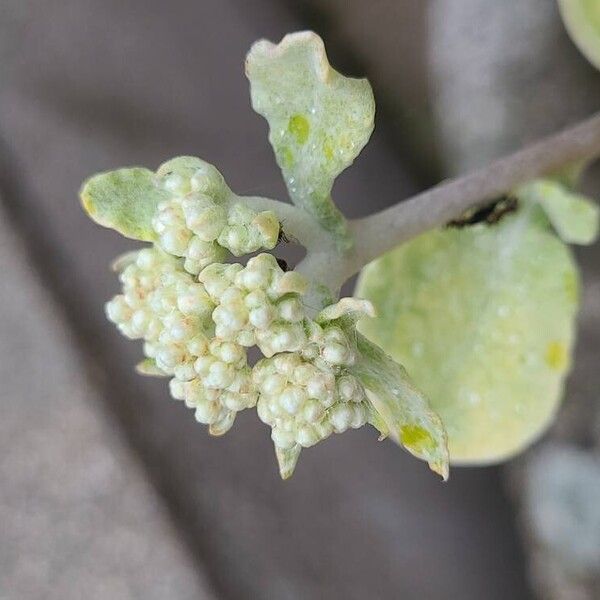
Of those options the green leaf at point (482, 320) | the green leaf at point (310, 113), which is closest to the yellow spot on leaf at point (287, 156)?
the green leaf at point (310, 113)

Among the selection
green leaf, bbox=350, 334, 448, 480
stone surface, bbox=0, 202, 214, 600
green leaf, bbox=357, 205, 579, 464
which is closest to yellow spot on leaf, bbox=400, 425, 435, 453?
green leaf, bbox=350, 334, 448, 480

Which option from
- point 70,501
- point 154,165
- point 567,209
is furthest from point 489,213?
point 70,501

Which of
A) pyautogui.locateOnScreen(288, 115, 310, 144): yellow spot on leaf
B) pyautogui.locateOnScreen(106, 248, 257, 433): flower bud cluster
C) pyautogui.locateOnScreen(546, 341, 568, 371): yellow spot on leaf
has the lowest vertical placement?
pyautogui.locateOnScreen(546, 341, 568, 371): yellow spot on leaf

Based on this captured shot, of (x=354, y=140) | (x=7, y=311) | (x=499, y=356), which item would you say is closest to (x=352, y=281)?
(x=499, y=356)

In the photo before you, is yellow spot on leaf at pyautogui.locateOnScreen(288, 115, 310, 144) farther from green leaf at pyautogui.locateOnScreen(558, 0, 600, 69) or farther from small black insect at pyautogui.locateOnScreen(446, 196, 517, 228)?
green leaf at pyautogui.locateOnScreen(558, 0, 600, 69)

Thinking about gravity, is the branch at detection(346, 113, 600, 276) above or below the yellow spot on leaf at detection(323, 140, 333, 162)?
below

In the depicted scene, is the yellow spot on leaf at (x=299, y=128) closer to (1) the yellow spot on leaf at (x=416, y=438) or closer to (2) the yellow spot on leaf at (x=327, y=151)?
(2) the yellow spot on leaf at (x=327, y=151)

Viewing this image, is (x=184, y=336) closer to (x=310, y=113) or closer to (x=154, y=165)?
(x=310, y=113)
